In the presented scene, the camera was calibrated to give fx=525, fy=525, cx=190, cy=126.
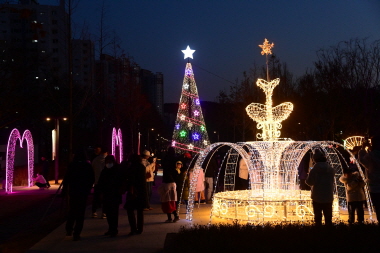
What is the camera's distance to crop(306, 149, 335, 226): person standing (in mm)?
8914

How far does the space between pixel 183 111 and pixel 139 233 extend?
32.8 metres

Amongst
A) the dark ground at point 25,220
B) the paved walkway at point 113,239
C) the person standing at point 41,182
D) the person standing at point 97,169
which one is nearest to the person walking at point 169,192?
the paved walkway at point 113,239

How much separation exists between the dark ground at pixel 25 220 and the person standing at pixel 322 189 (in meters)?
4.97

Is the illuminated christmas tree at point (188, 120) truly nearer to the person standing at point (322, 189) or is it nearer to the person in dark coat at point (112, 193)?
the person in dark coat at point (112, 193)

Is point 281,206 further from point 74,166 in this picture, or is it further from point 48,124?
point 48,124

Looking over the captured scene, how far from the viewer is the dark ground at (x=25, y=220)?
10039 mm

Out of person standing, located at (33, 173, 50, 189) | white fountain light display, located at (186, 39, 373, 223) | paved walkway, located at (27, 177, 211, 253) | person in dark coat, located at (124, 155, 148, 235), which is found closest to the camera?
paved walkway, located at (27, 177, 211, 253)

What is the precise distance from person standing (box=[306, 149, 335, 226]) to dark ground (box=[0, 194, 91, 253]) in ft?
16.3

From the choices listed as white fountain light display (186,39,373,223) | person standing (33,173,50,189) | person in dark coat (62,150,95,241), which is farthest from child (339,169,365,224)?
person standing (33,173,50,189)

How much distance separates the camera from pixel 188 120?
1676 inches

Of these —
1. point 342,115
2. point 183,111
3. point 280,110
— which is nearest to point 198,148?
point 183,111

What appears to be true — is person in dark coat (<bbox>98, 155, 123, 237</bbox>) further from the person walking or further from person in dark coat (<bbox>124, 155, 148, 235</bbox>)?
the person walking

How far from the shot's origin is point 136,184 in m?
10.3

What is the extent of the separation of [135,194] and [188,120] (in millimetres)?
32416
